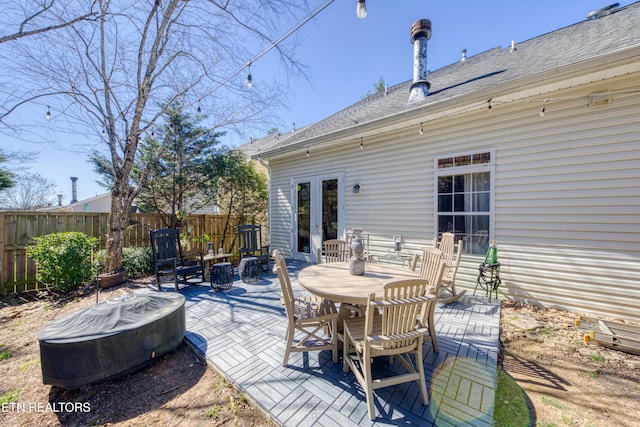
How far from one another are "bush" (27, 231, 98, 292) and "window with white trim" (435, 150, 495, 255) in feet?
23.3

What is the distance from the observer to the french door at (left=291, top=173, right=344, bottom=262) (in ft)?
21.1

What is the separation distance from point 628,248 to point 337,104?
8738 mm

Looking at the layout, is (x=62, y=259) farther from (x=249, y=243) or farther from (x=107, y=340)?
(x=107, y=340)

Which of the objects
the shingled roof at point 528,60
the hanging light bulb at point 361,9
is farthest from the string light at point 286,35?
the shingled roof at point 528,60

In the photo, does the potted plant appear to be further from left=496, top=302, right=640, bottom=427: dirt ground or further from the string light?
left=496, top=302, right=640, bottom=427: dirt ground

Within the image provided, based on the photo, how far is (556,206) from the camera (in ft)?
12.2

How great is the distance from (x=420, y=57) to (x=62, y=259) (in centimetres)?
846

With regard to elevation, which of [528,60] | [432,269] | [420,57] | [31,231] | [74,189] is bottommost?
[432,269]

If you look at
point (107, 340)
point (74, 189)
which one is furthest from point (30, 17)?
point (74, 189)

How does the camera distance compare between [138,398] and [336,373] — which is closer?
[138,398]

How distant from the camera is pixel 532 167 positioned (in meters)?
3.88

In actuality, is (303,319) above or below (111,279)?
above

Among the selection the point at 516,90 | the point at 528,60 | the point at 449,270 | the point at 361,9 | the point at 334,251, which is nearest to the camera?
the point at 361,9

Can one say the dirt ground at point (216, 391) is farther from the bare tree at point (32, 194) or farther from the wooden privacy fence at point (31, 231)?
the bare tree at point (32, 194)
